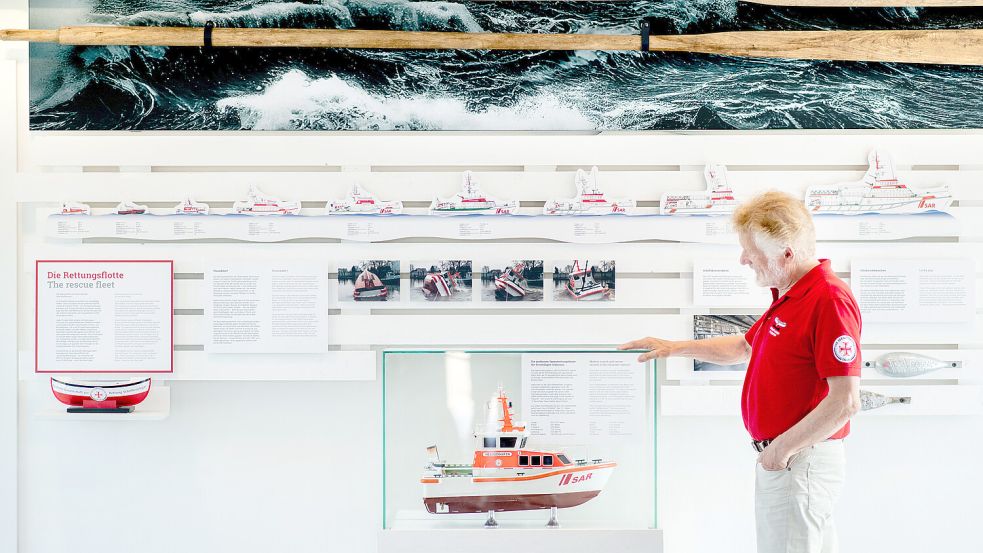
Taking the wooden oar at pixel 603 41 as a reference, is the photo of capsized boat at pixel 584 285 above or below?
below

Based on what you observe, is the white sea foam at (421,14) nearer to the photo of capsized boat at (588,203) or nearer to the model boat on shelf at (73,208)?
the photo of capsized boat at (588,203)

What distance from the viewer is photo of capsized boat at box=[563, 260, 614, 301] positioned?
2881mm

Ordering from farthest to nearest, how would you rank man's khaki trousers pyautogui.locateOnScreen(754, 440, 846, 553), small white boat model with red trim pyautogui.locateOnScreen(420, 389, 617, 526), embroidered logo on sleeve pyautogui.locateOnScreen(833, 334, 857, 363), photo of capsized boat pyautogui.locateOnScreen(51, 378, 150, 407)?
photo of capsized boat pyautogui.locateOnScreen(51, 378, 150, 407) < small white boat model with red trim pyautogui.locateOnScreen(420, 389, 617, 526) < man's khaki trousers pyautogui.locateOnScreen(754, 440, 846, 553) < embroidered logo on sleeve pyautogui.locateOnScreen(833, 334, 857, 363)

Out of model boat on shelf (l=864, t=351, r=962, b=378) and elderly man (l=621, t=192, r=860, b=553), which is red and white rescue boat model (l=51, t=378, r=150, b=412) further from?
model boat on shelf (l=864, t=351, r=962, b=378)

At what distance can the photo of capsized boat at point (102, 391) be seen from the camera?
282 centimetres

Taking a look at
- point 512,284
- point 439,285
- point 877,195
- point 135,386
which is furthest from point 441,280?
point 877,195

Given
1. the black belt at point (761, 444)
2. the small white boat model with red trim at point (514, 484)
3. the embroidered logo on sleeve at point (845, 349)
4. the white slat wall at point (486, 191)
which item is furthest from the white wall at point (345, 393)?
the embroidered logo on sleeve at point (845, 349)

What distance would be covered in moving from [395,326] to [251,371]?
58cm

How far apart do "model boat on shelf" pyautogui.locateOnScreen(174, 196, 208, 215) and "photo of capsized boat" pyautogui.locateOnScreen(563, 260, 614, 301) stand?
4.69ft

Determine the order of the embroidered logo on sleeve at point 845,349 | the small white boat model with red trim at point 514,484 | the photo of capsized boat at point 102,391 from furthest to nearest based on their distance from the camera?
1. the photo of capsized boat at point 102,391
2. the small white boat model with red trim at point 514,484
3. the embroidered logo on sleeve at point 845,349

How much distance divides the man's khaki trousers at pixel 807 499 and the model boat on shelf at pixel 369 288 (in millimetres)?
1535

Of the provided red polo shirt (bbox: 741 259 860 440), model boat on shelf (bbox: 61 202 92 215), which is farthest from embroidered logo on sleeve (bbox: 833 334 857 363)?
model boat on shelf (bbox: 61 202 92 215)

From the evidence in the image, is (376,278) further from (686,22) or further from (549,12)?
(686,22)

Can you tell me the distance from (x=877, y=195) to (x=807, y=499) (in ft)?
4.69
